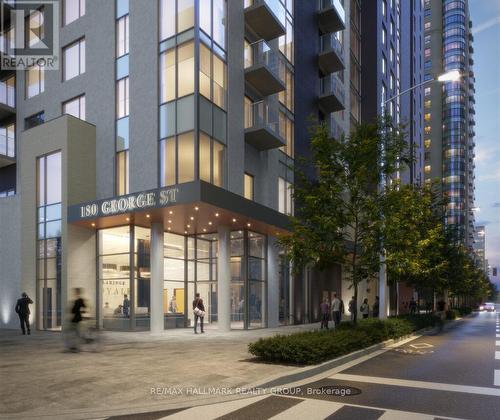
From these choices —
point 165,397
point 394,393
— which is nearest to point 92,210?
point 165,397

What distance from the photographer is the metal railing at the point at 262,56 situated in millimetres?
24016

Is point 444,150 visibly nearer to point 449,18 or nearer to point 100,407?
point 449,18

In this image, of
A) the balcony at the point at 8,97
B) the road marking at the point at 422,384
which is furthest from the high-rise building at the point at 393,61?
the balcony at the point at 8,97

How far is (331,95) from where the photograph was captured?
3147 centimetres

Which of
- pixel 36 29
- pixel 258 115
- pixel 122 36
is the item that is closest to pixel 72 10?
pixel 36 29

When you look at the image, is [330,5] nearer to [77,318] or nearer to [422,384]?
[77,318]

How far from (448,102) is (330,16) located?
109907 mm

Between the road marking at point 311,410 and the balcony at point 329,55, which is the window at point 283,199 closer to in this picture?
the balcony at point 329,55

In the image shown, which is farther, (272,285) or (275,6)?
(275,6)

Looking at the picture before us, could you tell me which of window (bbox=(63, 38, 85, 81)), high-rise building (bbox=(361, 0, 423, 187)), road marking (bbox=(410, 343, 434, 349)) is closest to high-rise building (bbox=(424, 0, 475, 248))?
high-rise building (bbox=(361, 0, 423, 187))

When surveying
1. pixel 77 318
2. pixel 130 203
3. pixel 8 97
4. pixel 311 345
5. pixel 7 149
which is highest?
pixel 8 97

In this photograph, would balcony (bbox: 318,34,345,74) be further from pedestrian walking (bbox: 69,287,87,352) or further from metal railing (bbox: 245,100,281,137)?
pedestrian walking (bbox: 69,287,87,352)

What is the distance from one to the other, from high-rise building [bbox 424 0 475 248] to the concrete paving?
118087mm

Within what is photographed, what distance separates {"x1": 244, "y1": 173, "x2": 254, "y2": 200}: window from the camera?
946 inches
